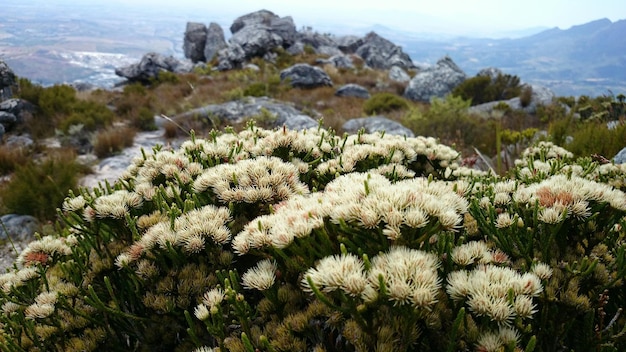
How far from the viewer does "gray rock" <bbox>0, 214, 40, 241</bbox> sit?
5.83 metres

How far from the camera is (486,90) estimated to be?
19.8m

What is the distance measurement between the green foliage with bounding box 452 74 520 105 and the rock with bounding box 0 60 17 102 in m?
19.3

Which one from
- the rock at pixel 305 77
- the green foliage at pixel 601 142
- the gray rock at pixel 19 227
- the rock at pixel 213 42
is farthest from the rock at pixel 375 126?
the rock at pixel 213 42

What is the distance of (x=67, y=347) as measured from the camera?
187 centimetres

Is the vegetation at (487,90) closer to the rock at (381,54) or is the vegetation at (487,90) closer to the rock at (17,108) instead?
the rock at (381,54)

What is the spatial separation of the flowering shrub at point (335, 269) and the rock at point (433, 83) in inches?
792

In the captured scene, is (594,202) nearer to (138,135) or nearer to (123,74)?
(138,135)

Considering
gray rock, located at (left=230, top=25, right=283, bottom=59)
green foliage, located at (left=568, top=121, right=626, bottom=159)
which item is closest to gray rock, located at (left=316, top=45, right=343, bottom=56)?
gray rock, located at (left=230, top=25, right=283, bottom=59)

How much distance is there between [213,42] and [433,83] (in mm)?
24556

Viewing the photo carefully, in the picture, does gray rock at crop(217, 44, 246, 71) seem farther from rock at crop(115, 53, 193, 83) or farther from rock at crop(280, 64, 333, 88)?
rock at crop(280, 64, 333, 88)

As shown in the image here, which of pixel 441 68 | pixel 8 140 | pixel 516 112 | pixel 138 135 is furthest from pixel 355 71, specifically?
pixel 8 140

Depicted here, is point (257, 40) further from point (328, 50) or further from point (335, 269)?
point (335, 269)

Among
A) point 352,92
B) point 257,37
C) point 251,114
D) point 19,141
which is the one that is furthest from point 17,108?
point 257,37

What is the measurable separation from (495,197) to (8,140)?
13.6 meters
